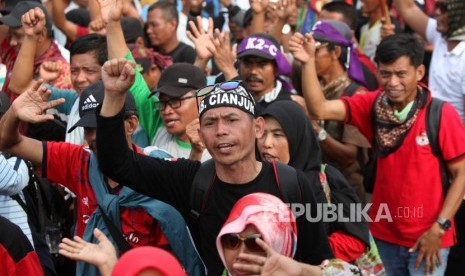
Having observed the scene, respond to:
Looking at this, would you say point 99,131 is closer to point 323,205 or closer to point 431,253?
point 323,205

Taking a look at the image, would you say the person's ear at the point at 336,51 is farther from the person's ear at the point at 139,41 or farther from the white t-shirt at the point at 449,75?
the person's ear at the point at 139,41

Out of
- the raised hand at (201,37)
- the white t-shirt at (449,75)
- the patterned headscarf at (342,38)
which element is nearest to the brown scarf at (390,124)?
the white t-shirt at (449,75)

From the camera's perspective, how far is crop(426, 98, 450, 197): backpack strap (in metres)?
5.72

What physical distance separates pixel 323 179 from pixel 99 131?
4.53 ft

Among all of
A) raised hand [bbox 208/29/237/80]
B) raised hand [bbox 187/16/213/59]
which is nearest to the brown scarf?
raised hand [bbox 208/29/237/80]

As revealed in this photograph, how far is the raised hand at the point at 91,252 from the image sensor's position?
351 centimetres

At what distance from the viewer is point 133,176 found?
4.22 metres

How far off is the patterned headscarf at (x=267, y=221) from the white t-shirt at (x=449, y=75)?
11.4 feet

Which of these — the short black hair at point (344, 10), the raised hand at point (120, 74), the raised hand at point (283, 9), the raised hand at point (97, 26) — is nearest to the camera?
the raised hand at point (120, 74)

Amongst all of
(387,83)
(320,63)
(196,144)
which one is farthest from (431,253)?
(320,63)

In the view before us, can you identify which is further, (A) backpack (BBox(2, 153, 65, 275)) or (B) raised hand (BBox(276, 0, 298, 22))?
(B) raised hand (BBox(276, 0, 298, 22))

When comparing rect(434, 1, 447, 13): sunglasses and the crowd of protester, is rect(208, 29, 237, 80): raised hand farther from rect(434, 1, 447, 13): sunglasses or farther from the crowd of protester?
rect(434, 1, 447, 13): sunglasses

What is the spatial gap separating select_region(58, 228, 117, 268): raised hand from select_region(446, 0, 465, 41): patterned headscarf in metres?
4.00

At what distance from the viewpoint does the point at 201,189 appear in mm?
4137
